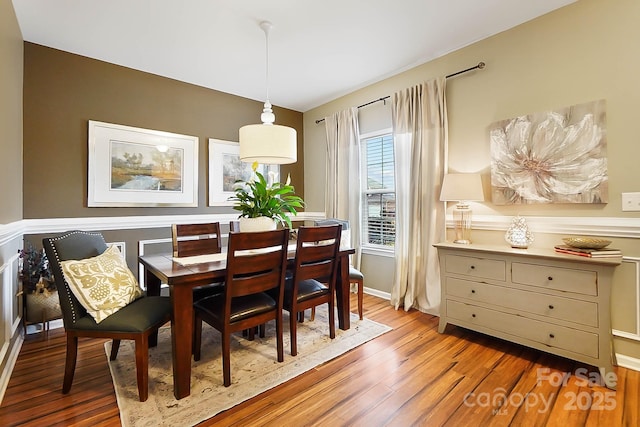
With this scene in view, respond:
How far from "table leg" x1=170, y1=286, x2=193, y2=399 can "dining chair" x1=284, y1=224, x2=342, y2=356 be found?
72 centimetres

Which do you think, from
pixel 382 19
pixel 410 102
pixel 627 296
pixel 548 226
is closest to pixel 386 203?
pixel 410 102

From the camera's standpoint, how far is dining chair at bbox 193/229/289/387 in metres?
1.82

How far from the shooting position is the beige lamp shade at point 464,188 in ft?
8.26

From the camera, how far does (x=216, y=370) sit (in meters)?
2.04

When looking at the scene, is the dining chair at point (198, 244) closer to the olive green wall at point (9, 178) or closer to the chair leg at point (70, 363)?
the chair leg at point (70, 363)

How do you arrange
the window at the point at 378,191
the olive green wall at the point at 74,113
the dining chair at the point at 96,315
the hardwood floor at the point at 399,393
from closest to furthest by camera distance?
the hardwood floor at the point at 399,393 → the dining chair at the point at 96,315 → the olive green wall at the point at 74,113 → the window at the point at 378,191

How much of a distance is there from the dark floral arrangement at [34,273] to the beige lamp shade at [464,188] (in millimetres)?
3469

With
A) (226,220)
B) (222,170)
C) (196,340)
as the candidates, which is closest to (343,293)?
(196,340)

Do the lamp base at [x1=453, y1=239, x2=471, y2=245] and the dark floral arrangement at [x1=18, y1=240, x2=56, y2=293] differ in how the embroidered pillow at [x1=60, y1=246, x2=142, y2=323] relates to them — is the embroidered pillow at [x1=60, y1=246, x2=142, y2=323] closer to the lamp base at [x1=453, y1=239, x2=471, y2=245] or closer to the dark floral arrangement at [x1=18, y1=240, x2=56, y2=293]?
the dark floral arrangement at [x1=18, y1=240, x2=56, y2=293]

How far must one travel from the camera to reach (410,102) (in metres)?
3.18

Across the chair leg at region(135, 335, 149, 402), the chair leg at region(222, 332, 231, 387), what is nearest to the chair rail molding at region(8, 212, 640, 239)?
the chair leg at region(135, 335, 149, 402)

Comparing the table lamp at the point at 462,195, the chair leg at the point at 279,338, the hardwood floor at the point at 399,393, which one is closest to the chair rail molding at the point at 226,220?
the table lamp at the point at 462,195

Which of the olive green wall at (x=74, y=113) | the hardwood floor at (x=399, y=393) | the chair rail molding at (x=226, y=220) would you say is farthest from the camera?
the olive green wall at (x=74, y=113)

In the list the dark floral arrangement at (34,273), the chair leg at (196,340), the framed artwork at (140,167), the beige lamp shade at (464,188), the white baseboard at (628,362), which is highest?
the framed artwork at (140,167)
